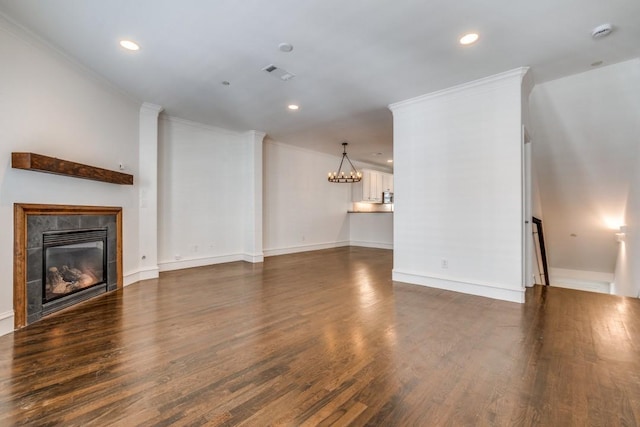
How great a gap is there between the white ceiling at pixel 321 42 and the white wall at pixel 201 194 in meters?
1.30

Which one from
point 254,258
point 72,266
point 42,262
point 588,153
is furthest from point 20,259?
point 588,153

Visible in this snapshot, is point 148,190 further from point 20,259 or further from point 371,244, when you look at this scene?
point 371,244

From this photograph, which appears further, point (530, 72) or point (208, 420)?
point (530, 72)

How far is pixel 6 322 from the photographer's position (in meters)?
2.66

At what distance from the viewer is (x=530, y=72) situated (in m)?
3.55

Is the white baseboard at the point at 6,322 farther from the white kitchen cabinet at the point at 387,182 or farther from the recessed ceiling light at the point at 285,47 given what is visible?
the white kitchen cabinet at the point at 387,182

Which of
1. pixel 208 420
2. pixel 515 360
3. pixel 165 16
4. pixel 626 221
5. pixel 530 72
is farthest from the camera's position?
pixel 626 221

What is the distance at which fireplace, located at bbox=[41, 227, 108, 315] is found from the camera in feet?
10.3

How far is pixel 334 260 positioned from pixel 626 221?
5.27 meters

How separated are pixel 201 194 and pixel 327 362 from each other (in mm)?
4752

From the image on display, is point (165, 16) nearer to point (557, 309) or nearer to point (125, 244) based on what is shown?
point (125, 244)

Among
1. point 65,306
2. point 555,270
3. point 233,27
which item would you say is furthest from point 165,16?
point 555,270

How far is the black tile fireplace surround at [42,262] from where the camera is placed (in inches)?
114

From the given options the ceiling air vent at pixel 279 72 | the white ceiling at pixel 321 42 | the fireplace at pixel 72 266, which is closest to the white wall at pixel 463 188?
the white ceiling at pixel 321 42
